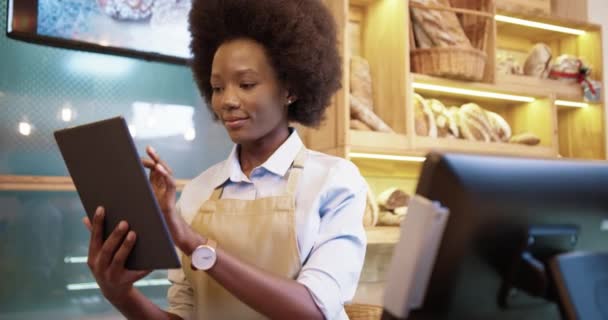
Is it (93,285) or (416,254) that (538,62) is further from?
(416,254)

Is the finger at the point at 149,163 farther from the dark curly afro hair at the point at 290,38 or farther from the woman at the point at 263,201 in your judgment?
the dark curly afro hair at the point at 290,38

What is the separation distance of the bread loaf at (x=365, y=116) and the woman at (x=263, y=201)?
2.78 feet

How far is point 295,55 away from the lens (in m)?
1.39

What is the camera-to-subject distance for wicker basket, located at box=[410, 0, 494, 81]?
8.18ft

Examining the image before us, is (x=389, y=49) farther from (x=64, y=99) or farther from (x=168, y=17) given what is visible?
(x=64, y=99)

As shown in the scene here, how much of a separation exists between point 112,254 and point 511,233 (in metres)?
0.69

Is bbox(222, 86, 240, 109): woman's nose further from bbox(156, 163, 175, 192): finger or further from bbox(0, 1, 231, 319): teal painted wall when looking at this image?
bbox(0, 1, 231, 319): teal painted wall

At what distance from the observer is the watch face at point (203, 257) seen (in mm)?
1057

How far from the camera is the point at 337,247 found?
A: 1220mm

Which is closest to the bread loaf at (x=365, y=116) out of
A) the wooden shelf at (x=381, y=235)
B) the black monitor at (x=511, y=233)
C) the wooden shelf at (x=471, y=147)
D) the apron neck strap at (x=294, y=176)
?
the wooden shelf at (x=471, y=147)

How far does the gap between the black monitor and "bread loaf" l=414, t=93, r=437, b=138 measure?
71.9 inches

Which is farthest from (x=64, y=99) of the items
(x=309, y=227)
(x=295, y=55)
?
(x=309, y=227)

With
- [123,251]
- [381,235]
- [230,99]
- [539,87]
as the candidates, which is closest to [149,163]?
[123,251]

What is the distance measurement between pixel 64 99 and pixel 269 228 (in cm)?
117
